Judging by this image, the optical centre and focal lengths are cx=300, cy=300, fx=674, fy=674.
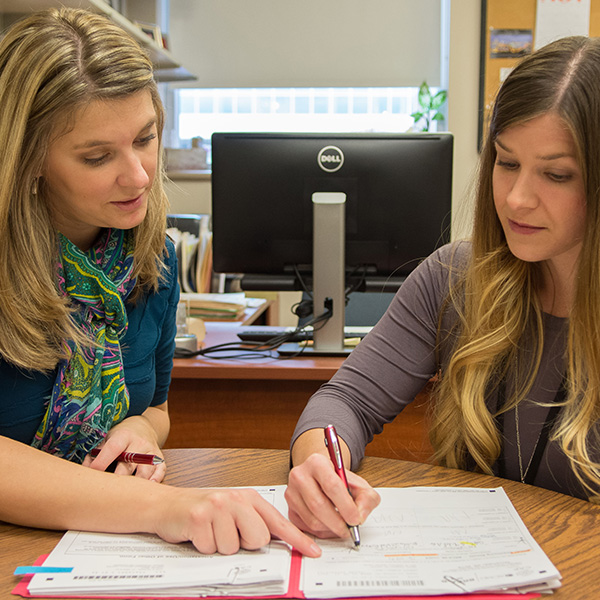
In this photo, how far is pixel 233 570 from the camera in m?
0.67

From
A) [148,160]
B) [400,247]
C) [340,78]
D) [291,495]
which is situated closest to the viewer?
[291,495]

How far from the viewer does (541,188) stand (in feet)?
3.14

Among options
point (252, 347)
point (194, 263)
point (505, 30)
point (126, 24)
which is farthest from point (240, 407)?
point (505, 30)

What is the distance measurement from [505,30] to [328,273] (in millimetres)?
2524

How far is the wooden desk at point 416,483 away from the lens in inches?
26.9

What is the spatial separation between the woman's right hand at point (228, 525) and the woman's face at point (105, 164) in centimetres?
53

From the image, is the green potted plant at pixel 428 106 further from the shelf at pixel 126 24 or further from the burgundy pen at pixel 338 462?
the burgundy pen at pixel 338 462

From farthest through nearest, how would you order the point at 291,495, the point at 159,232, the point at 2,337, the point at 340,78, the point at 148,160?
the point at 340,78
the point at 159,232
the point at 148,160
the point at 2,337
the point at 291,495

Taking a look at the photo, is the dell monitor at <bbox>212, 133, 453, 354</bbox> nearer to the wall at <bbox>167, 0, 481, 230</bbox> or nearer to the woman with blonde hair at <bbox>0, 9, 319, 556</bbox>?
the woman with blonde hair at <bbox>0, 9, 319, 556</bbox>

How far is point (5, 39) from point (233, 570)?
2.74ft

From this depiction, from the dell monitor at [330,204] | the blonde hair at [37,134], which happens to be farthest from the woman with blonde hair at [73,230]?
the dell monitor at [330,204]

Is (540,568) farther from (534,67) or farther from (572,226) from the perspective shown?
(534,67)

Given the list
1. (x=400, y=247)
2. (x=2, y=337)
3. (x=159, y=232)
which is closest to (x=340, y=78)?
(x=400, y=247)

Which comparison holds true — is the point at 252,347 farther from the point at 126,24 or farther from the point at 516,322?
the point at 126,24
